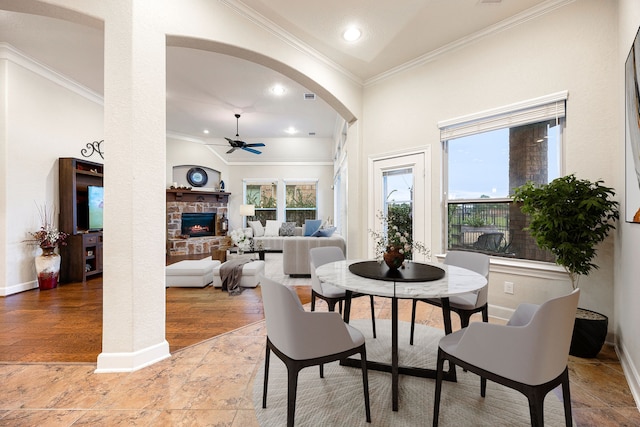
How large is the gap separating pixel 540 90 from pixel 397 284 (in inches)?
102

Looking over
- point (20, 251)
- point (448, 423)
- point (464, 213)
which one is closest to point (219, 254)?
point (20, 251)

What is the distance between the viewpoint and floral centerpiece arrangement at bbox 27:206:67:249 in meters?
4.00

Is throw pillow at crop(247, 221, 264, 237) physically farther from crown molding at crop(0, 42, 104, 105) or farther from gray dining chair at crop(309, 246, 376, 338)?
gray dining chair at crop(309, 246, 376, 338)

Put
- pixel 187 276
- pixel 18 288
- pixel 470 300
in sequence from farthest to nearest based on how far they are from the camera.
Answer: pixel 187 276, pixel 18 288, pixel 470 300

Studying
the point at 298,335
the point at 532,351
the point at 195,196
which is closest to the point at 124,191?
the point at 298,335

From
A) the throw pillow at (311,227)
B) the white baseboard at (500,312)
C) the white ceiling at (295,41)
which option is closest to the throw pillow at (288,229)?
the throw pillow at (311,227)

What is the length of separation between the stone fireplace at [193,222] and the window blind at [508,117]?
612 centimetres

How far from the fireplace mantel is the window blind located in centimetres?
710

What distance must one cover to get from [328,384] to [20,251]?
4845 mm

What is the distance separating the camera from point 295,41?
3117 mm

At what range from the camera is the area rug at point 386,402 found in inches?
59.4

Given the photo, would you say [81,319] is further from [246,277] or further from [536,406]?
[536,406]

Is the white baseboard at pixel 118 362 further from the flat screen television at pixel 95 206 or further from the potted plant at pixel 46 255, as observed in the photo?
the flat screen television at pixel 95 206

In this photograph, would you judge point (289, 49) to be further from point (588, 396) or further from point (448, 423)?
point (588, 396)
